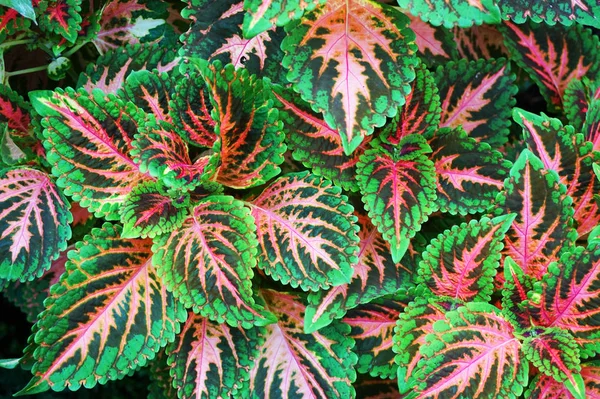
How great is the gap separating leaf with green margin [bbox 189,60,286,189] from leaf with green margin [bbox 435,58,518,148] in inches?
13.4

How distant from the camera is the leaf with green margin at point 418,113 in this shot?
102 cm

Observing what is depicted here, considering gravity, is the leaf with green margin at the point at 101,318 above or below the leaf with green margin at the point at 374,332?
below

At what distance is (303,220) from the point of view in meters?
0.96

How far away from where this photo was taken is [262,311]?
0.91m

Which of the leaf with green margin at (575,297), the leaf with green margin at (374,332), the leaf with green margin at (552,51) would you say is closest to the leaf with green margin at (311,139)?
the leaf with green margin at (374,332)

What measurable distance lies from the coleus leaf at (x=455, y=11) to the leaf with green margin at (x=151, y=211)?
17.3 inches

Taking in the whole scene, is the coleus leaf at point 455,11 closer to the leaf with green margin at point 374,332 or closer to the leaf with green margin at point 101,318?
the leaf with green margin at point 374,332

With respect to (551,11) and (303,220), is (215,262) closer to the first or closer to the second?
(303,220)

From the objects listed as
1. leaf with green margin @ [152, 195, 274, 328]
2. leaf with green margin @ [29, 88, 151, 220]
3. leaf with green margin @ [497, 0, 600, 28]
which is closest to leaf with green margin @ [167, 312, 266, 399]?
leaf with green margin @ [152, 195, 274, 328]

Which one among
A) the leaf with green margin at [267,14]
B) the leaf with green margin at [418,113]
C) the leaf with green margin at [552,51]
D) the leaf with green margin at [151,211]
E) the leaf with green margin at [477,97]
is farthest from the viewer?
the leaf with green margin at [552,51]

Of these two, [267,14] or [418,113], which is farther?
[418,113]

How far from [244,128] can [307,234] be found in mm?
190

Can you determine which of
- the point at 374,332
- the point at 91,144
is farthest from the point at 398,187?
the point at 91,144

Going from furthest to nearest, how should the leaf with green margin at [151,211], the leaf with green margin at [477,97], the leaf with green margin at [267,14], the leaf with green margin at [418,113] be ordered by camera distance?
the leaf with green margin at [477,97] < the leaf with green margin at [418,113] < the leaf with green margin at [151,211] < the leaf with green margin at [267,14]
